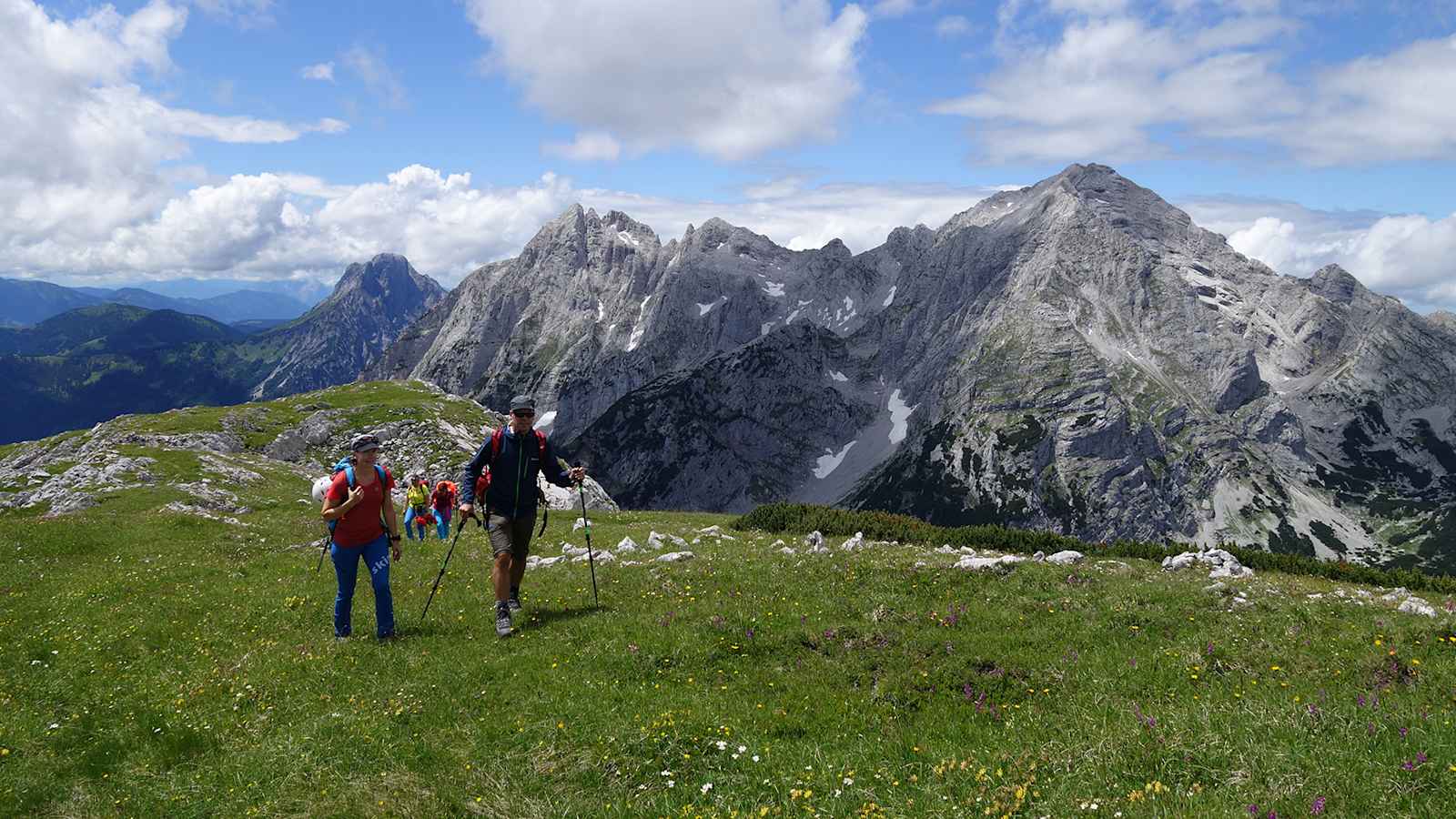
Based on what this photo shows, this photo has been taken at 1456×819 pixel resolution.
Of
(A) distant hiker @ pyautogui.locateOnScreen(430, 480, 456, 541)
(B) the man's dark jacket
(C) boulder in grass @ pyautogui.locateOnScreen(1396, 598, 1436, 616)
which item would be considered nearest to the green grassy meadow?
(C) boulder in grass @ pyautogui.locateOnScreen(1396, 598, 1436, 616)

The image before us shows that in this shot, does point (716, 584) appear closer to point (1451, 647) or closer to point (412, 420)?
point (1451, 647)

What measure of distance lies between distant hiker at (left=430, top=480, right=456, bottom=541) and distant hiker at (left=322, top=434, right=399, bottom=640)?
15.3 meters

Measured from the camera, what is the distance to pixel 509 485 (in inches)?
648

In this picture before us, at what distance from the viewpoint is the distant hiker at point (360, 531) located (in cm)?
1602

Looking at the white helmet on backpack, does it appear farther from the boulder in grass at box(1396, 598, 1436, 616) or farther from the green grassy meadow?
the boulder in grass at box(1396, 598, 1436, 616)

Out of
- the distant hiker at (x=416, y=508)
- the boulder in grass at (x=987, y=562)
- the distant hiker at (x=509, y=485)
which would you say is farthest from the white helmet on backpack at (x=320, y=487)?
the boulder in grass at (x=987, y=562)

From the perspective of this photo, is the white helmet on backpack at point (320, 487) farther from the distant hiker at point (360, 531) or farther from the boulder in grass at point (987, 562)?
the boulder in grass at point (987, 562)

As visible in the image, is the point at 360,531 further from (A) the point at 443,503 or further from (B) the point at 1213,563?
(B) the point at 1213,563

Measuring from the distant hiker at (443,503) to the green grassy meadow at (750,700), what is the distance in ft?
34.0

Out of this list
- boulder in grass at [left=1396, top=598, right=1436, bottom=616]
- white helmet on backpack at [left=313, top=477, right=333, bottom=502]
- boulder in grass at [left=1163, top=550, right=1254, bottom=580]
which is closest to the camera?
boulder in grass at [left=1396, top=598, right=1436, bottom=616]

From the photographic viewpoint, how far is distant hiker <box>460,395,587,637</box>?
16156 mm

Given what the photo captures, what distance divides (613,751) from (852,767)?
3426 millimetres

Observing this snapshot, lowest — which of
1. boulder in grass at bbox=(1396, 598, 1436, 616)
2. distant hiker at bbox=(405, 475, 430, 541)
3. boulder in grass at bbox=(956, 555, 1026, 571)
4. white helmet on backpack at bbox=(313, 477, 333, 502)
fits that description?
distant hiker at bbox=(405, 475, 430, 541)

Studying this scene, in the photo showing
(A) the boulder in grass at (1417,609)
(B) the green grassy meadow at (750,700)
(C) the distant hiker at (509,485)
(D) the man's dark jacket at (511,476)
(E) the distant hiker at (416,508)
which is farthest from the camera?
(E) the distant hiker at (416,508)
